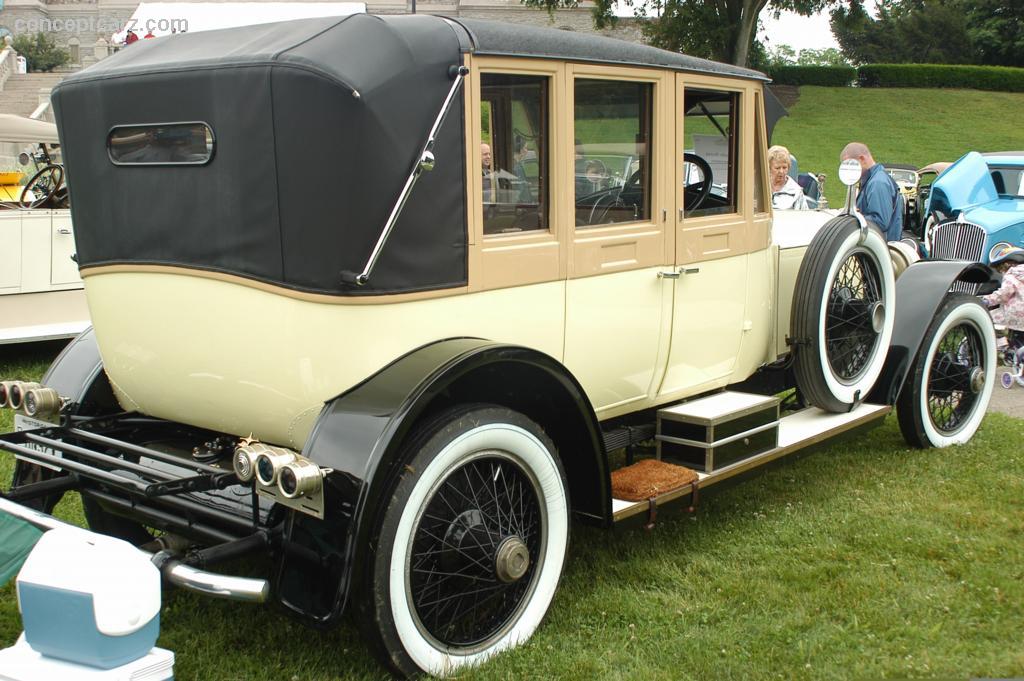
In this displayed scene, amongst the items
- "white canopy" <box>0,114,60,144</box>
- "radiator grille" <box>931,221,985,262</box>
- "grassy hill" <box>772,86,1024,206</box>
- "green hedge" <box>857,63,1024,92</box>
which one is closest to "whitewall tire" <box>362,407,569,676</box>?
Result: "white canopy" <box>0,114,60,144</box>

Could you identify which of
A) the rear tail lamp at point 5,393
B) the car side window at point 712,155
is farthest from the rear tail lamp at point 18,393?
the car side window at point 712,155

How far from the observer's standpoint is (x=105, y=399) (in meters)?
3.99

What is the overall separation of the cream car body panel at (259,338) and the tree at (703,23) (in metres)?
33.0

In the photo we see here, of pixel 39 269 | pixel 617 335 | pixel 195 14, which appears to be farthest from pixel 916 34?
pixel 617 335

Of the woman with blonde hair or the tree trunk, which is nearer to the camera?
the woman with blonde hair

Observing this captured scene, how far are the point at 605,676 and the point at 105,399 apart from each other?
2273 mm

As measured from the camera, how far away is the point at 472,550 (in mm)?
3268

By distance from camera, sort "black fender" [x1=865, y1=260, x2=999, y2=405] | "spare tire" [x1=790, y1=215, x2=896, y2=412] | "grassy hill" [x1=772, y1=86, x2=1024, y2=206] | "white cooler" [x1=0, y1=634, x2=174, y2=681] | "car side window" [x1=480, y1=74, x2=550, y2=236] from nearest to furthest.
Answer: "white cooler" [x1=0, y1=634, x2=174, y2=681] < "car side window" [x1=480, y1=74, x2=550, y2=236] < "spare tire" [x1=790, y1=215, x2=896, y2=412] < "black fender" [x1=865, y1=260, x2=999, y2=405] < "grassy hill" [x1=772, y1=86, x2=1024, y2=206]

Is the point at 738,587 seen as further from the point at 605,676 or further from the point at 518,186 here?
the point at 518,186

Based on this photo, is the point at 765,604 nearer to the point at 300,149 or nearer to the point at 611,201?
the point at 611,201

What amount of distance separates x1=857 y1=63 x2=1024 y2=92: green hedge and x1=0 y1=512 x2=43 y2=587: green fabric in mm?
44889

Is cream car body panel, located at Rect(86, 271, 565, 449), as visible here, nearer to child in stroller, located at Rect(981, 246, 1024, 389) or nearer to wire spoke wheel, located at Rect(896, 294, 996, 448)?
wire spoke wheel, located at Rect(896, 294, 996, 448)

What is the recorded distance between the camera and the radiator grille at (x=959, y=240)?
37.4ft

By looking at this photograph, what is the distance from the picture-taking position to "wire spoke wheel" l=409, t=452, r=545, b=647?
3203 millimetres
